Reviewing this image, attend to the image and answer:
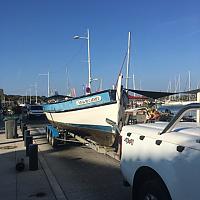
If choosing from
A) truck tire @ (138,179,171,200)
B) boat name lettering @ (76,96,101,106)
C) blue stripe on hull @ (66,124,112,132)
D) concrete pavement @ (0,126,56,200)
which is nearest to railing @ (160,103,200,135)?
truck tire @ (138,179,171,200)

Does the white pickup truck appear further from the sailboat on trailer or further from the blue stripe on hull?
the blue stripe on hull

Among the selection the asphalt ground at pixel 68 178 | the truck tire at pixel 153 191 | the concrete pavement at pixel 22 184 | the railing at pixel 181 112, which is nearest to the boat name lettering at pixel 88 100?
the asphalt ground at pixel 68 178

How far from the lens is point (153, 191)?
427 cm

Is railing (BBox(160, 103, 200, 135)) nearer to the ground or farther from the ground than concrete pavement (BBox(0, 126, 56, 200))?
farther from the ground

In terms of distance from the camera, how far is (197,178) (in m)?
3.33

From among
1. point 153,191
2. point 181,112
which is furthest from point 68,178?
point 181,112

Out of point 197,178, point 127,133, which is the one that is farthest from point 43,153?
point 197,178

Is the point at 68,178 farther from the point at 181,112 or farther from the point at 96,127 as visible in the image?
the point at 181,112

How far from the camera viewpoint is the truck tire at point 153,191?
4039 mm

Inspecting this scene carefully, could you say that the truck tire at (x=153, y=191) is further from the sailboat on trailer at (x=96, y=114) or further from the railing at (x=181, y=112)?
the sailboat on trailer at (x=96, y=114)

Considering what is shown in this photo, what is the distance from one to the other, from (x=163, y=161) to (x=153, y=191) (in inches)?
20.4

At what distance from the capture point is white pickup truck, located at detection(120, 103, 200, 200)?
3.49 metres

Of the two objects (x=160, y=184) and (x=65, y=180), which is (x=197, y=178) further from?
(x=65, y=180)

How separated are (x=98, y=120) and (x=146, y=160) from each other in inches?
310
